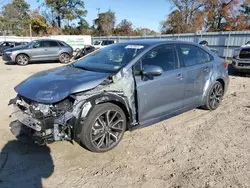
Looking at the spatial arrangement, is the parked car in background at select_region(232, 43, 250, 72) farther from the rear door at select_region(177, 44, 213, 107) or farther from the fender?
the fender

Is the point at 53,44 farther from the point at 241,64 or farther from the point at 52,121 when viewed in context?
the point at 52,121

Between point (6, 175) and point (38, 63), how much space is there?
1346cm

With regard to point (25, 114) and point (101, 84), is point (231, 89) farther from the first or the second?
point (25, 114)

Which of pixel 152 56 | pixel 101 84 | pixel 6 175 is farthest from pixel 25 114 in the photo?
pixel 152 56

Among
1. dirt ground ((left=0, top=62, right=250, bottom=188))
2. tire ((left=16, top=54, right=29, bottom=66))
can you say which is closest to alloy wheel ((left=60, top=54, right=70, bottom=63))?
tire ((left=16, top=54, right=29, bottom=66))

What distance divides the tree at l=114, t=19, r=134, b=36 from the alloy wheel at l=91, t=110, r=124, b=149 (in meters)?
42.4

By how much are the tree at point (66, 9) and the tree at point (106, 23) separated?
11.3 feet

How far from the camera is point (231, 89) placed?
747 centimetres

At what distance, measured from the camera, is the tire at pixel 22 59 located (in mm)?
13906

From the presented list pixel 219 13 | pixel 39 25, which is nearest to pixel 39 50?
pixel 219 13

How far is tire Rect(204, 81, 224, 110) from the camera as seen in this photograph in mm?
5036

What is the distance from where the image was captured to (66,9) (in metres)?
44.3

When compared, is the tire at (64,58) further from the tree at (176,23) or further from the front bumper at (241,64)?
the tree at (176,23)

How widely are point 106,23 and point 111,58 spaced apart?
142 feet
